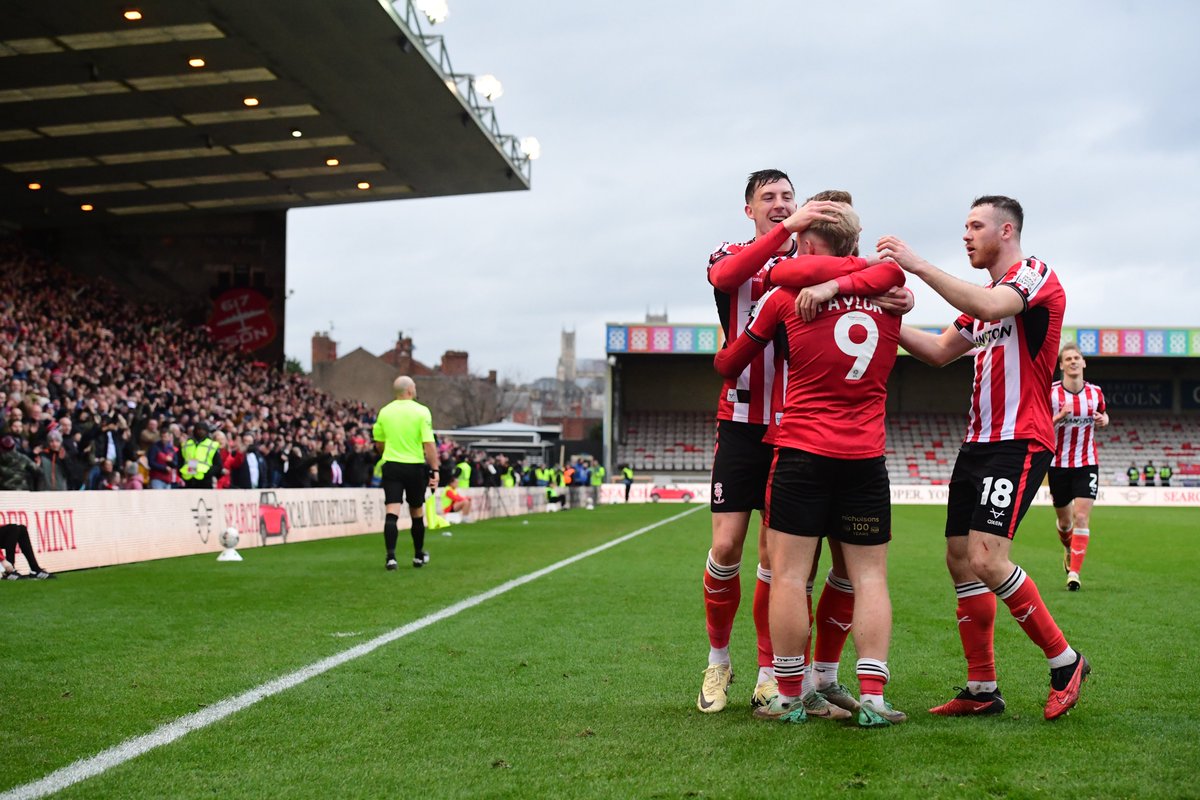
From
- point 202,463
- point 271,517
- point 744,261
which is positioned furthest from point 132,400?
point 744,261

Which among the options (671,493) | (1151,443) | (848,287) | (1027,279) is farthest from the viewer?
(1151,443)

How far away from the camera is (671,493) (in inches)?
1877

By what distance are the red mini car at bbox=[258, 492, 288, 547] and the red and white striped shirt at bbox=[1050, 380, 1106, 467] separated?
10979mm

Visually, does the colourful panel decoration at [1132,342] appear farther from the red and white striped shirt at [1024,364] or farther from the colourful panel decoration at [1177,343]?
the red and white striped shirt at [1024,364]

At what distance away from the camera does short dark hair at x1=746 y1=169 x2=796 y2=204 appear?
5105 millimetres

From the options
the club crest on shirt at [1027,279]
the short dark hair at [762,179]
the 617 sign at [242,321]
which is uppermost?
the 617 sign at [242,321]

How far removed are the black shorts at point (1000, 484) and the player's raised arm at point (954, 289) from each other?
582mm

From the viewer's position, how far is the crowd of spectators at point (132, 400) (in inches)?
710

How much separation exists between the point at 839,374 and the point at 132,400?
21.6 meters

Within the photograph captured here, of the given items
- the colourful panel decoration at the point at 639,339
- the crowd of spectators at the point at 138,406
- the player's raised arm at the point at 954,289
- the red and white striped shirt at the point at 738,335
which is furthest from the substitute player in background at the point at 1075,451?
the colourful panel decoration at the point at 639,339

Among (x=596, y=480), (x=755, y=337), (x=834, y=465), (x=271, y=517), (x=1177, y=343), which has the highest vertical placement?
(x=1177, y=343)

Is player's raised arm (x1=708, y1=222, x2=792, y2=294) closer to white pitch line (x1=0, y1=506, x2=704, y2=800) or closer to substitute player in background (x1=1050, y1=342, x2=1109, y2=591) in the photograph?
white pitch line (x1=0, y1=506, x2=704, y2=800)

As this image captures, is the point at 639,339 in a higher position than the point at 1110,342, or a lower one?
higher

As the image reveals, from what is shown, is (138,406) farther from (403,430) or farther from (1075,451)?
(1075,451)
